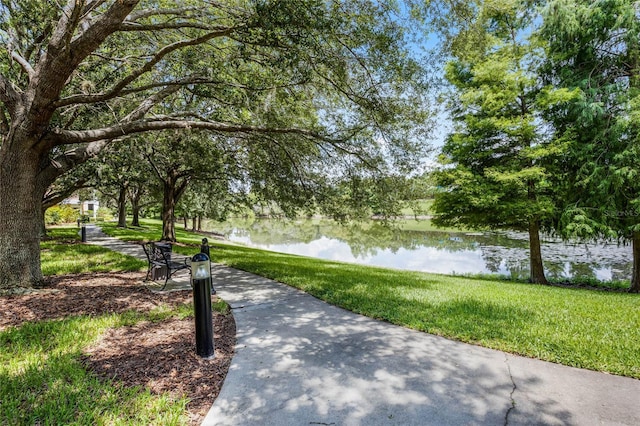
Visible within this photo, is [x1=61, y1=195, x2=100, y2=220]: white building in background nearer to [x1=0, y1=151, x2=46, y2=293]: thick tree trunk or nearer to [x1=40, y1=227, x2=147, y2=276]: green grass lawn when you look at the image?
[x1=40, y1=227, x2=147, y2=276]: green grass lawn

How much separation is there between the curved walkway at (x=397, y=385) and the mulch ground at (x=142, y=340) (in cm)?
22

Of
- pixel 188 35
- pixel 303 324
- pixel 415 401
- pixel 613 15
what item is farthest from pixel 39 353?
pixel 613 15

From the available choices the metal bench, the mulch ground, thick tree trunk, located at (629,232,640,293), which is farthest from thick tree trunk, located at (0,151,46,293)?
thick tree trunk, located at (629,232,640,293)

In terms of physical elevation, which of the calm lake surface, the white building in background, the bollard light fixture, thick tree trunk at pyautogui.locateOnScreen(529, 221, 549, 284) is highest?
the white building in background

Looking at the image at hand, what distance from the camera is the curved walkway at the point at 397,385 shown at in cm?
259

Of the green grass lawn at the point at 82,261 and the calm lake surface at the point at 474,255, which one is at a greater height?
the green grass lawn at the point at 82,261

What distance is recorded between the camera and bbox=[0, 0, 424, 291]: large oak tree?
4.76 metres

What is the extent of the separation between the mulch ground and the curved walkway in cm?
22

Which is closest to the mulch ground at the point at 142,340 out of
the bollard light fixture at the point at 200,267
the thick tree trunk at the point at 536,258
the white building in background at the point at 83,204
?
the bollard light fixture at the point at 200,267

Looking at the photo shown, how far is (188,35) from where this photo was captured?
7.15 metres

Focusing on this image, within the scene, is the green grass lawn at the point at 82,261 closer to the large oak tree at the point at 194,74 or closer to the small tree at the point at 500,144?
the large oak tree at the point at 194,74

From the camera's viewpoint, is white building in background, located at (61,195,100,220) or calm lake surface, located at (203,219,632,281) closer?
calm lake surface, located at (203,219,632,281)

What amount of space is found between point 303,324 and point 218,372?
1680mm

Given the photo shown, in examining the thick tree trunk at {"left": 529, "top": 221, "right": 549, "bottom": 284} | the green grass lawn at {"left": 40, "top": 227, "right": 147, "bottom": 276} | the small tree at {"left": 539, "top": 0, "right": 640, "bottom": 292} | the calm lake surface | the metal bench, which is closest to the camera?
the metal bench
